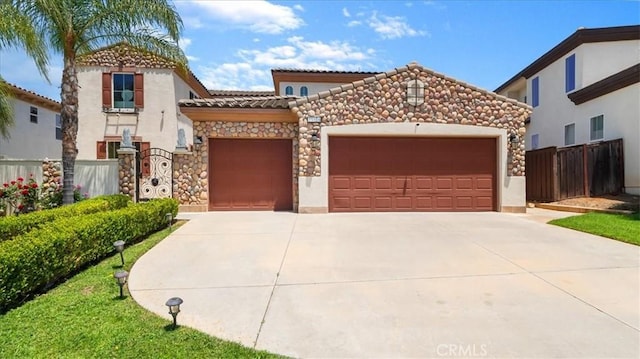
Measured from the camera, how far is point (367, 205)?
36.8ft

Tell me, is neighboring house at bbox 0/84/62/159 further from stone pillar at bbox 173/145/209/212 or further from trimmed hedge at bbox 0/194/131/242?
trimmed hedge at bbox 0/194/131/242

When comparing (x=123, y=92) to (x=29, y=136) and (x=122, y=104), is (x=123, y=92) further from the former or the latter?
(x=29, y=136)

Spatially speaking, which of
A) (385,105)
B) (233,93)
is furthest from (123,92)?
(385,105)

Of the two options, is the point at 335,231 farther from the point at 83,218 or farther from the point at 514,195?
the point at 514,195

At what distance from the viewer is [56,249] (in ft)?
14.9

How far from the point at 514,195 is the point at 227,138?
9.69 m

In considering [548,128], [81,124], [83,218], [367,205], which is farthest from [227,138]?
[548,128]

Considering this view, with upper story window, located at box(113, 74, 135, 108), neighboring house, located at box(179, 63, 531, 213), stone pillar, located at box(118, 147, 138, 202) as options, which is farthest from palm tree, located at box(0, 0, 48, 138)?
upper story window, located at box(113, 74, 135, 108)

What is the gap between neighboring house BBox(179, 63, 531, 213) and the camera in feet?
35.9

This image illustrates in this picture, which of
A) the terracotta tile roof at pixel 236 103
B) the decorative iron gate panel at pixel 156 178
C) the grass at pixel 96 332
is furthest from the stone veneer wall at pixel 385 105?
the grass at pixel 96 332

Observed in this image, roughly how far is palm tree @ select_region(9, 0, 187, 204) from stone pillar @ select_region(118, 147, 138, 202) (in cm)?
169

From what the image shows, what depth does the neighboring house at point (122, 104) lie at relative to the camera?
1750 cm

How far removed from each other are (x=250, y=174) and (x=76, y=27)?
5999 mm

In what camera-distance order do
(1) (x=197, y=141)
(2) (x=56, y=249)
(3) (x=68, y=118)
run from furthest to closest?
(1) (x=197, y=141), (3) (x=68, y=118), (2) (x=56, y=249)
